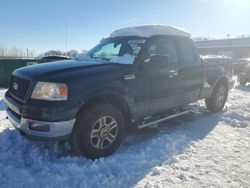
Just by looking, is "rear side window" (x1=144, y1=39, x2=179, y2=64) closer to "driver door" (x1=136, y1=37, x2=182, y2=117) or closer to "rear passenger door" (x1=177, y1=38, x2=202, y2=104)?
"driver door" (x1=136, y1=37, x2=182, y2=117)

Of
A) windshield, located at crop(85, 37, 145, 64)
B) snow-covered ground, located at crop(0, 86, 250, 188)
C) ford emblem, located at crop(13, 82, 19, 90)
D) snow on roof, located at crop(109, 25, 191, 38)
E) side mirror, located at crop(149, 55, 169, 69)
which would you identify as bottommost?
snow-covered ground, located at crop(0, 86, 250, 188)

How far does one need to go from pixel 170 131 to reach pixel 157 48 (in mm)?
1717

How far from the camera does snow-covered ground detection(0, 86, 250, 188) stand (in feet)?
10.9

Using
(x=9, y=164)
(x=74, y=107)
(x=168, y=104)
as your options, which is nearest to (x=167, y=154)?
(x=168, y=104)

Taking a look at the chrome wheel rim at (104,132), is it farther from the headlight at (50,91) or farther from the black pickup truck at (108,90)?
the headlight at (50,91)

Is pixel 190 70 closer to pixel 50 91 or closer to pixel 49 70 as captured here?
pixel 49 70

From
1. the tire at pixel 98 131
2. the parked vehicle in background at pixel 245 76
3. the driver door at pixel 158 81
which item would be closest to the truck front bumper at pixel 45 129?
the tire at pixel 98 131

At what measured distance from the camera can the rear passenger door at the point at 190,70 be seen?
5.49 m

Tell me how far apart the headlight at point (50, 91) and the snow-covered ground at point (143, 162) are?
958mm

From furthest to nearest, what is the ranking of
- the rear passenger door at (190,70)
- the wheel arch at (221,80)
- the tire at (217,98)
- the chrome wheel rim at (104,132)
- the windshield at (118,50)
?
the tire at (217,98)
the wheel arch at (221,80)
the rear passenger door at (190,70)
the windshield at (118,50)
the chrome wheel rim at (104,132)

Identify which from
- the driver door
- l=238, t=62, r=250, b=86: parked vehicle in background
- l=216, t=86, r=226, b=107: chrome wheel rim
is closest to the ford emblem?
the driver door

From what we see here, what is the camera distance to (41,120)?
3424mm

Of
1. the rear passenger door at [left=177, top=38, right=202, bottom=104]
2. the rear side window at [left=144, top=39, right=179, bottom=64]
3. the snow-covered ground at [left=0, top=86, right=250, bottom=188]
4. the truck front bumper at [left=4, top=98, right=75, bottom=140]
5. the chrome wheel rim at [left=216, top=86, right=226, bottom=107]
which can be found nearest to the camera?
the snow-covered ground at [left=0, top=86, right=250, bottom=188]

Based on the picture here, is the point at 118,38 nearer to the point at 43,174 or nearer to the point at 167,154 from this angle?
the point at 167,154
